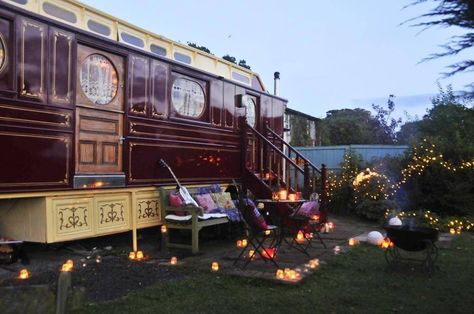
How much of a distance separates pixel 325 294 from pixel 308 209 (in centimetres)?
257

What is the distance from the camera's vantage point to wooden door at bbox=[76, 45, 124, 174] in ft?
20.4

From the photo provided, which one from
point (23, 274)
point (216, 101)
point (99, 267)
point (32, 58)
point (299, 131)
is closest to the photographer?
point (23, 274)

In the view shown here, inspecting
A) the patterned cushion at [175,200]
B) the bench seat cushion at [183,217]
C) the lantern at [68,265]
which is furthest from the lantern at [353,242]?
the lantern at [68,265]

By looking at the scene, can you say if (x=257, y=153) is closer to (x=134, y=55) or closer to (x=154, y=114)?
(x=154, y=114)

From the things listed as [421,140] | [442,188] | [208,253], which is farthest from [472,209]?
[208,253]

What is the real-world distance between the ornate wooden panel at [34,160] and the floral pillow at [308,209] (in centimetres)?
317

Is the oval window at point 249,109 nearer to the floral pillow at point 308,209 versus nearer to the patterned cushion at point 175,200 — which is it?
the floral pillow at point 308,209

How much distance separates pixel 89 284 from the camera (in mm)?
5082

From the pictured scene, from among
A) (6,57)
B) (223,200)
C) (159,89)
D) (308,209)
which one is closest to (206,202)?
(223,200)

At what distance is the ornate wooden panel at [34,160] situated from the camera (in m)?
5.30

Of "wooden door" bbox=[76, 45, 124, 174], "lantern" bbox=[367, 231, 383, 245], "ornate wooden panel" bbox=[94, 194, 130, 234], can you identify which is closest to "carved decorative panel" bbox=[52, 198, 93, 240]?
"ornate wooden panel" bbox=[94, 194, 130, 234]

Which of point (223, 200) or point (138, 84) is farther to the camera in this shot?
point (223, 200)

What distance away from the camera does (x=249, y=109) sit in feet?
32.6

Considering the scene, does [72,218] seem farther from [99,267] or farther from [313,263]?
[313,263]
